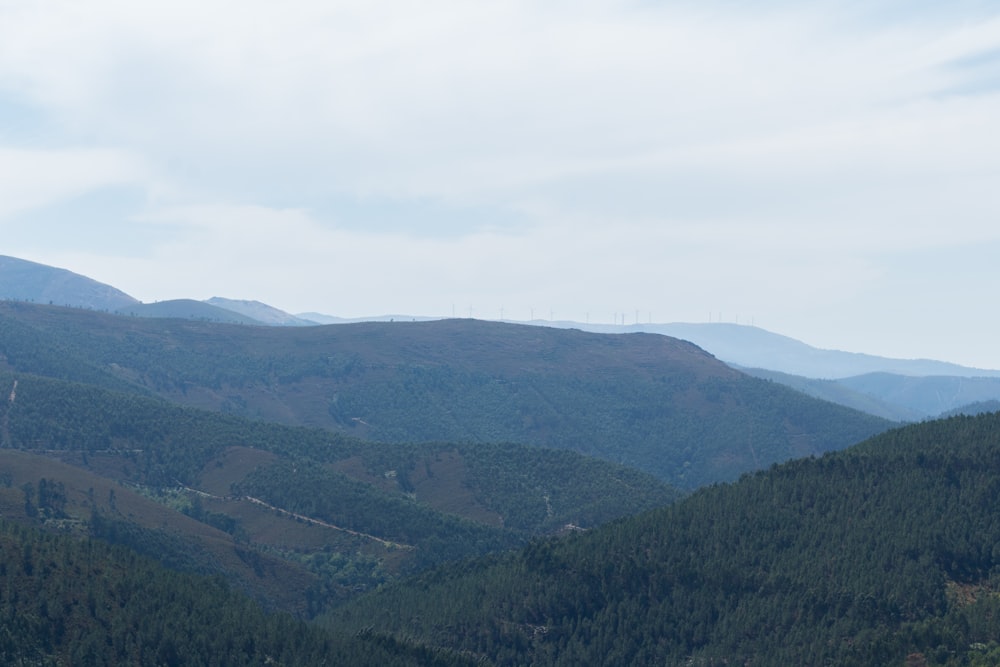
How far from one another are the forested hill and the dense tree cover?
56.6 ft

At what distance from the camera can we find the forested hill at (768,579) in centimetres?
13362

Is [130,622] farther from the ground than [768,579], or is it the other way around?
[768,579]

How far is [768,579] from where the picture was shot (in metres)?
149

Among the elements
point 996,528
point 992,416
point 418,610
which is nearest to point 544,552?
point 418,610

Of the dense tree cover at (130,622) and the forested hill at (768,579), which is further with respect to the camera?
the forested hill at (768,579)

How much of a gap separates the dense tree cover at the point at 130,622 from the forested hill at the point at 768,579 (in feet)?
56.6

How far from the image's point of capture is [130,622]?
118 meters

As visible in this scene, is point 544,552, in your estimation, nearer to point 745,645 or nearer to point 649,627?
point 649,627

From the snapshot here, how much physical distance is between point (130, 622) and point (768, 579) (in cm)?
7983

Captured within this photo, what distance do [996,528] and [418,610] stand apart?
7923 cm

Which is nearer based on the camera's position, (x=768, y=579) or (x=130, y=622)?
(x=130, y=622)

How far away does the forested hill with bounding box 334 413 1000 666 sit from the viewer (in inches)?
5261

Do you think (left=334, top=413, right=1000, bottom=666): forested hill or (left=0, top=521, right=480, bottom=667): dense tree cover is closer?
(left=0, top=521, right=480, bottom=667): dense tree cover

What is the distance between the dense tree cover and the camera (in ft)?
366
